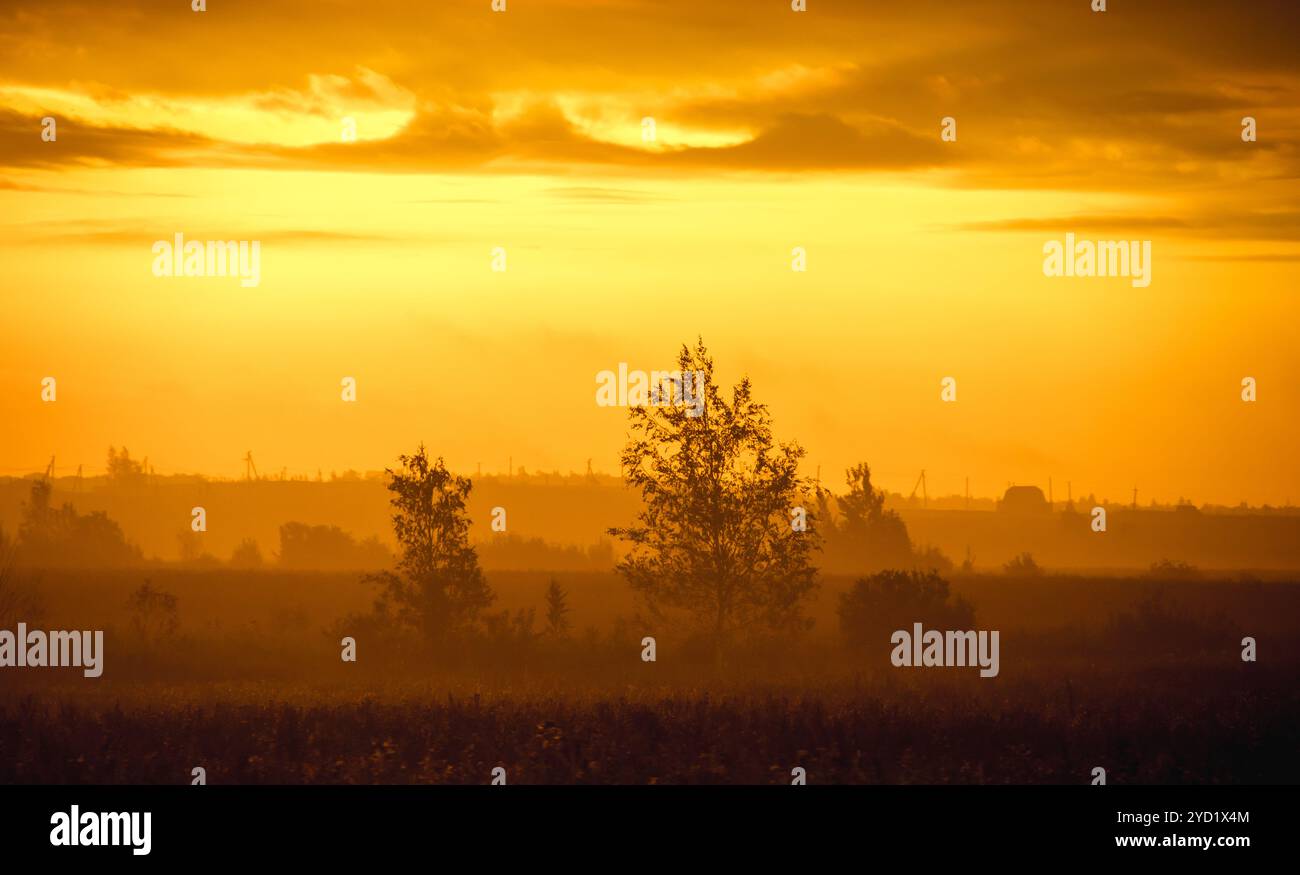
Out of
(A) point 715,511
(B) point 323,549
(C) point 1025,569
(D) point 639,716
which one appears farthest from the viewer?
(B) point 323,549

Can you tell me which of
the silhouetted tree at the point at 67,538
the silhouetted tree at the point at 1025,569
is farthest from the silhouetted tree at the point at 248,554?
the silhouetted tree at the point at 1025,569

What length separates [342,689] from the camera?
32.8 meters

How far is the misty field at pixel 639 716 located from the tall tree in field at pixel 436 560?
118 cm

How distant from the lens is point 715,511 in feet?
128

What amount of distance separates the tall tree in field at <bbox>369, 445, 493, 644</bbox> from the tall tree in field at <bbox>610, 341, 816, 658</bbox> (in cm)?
658

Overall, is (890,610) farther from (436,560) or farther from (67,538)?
(67,538)

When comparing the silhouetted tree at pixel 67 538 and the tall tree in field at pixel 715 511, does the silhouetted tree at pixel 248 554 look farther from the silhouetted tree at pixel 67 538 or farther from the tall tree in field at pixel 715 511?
the tall tree in field at pixel 715 511

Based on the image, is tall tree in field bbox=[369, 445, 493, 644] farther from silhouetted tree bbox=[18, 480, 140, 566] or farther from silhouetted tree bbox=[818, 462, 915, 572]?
silhouetted tree bbox=[18, 480, 140, 566]

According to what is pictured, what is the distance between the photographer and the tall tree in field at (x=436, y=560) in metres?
43.1

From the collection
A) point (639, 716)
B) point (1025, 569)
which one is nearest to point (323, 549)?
point (1025, 569)

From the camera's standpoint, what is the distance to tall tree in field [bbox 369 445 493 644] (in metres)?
43.1

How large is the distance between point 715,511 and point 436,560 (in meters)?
9.89
